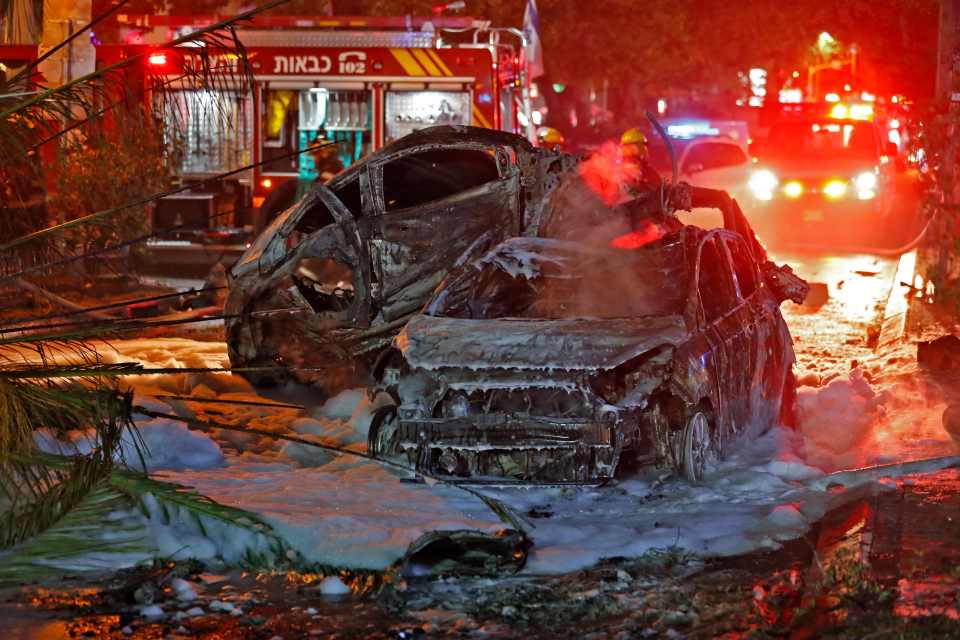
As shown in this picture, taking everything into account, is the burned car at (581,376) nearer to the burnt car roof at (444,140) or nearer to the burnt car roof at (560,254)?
the burnt car roof at (560,254)

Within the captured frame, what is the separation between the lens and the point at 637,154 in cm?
1395

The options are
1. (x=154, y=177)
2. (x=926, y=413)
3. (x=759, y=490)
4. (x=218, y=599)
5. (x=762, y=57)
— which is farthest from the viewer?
(x=762, y=57)

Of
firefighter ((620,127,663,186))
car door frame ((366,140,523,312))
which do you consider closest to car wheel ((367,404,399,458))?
car door frame ((366,140,523,312))

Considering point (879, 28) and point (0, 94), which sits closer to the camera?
point (0, 94)

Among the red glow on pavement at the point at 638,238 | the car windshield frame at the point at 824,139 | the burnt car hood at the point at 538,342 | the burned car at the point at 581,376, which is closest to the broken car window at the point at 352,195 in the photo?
the red glow on pavement at the point at 638,238

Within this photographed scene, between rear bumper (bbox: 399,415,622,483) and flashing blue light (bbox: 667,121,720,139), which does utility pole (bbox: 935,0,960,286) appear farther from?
flashing blue light (bbox: 667,121,720,139)

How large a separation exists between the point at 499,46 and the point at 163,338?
6.95 meters

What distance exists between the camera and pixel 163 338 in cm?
1526

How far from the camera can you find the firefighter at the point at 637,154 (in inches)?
538

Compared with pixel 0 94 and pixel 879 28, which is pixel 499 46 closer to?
pixel 879 28

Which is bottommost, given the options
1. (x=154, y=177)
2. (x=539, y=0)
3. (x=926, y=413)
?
(x=926, y=413)

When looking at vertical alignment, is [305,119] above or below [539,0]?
below

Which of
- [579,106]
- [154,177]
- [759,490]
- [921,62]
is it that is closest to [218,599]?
[759,490]

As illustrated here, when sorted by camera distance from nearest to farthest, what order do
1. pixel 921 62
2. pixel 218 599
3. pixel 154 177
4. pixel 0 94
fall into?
1. pixel 218 599
2. pixel 0 94
3. pixel 154 177
4. pixel 921 62
